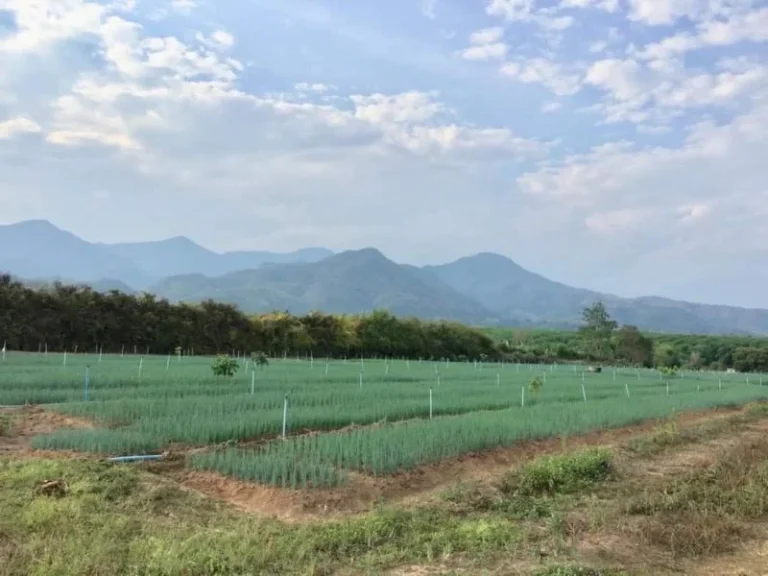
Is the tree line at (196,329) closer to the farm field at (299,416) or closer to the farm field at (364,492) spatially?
the farm field at (299,416)

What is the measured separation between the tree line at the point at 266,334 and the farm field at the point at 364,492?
23019 millimetres

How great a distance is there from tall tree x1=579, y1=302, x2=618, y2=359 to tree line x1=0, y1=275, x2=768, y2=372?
0.09 metres

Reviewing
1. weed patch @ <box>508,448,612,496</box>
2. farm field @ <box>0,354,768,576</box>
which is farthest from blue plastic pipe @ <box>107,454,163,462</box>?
weed patch @ <box>508,448,612,496</box>

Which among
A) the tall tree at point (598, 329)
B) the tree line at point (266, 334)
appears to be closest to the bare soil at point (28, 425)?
the tree line at point (266, 334)

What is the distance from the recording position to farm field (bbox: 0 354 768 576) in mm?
5516

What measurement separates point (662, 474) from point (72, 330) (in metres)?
34.1

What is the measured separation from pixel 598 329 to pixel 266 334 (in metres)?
33.3

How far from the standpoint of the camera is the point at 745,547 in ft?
21.5

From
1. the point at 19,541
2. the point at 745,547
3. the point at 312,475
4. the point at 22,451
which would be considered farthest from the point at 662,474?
the point at 22,451

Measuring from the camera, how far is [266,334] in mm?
44406

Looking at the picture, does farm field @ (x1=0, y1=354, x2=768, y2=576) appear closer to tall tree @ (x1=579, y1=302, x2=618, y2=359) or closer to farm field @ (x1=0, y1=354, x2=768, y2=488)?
farm field @ (x1=0, y1=354, x2=768, y2=488)

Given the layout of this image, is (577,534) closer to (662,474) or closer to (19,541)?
(662,474)

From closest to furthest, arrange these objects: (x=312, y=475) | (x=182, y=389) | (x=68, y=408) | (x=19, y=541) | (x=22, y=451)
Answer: (x=19, y=541) → (x=312, y=475) → (x=22, y=451) → (x=68, y=408) → (x=182, y=389)

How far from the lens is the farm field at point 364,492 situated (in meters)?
5.52
